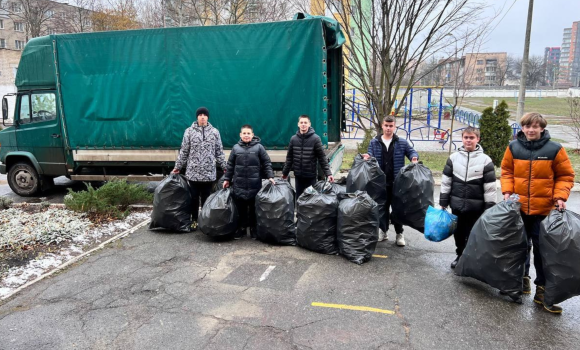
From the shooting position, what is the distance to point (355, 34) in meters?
9.23

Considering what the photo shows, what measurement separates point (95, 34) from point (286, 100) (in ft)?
11.6

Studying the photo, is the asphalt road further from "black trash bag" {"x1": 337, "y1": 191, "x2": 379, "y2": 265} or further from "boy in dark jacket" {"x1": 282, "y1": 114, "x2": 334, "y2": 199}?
"boy in dark jacket" {"x1": 282, "y1": 114, "x2": 334, "y2": 199}

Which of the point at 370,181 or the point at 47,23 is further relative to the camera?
the point at 47,23

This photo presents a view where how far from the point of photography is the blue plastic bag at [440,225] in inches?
160

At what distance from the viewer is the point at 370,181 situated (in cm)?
475

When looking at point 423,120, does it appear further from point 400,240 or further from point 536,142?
point 536,142

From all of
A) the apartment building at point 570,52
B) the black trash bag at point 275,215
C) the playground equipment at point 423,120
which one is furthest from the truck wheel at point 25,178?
the apartment building at point 570,52

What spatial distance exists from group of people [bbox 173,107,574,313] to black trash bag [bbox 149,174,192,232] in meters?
0.18

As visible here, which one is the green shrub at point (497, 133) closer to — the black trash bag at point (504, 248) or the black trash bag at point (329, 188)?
the black trash bag at point (329, 188)

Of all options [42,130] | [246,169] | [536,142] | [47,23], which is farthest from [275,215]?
[47,23]

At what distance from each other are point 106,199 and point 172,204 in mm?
1394

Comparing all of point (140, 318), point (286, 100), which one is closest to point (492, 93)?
point (286, 100)

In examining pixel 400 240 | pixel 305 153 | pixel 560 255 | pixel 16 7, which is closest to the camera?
pixel 560 255

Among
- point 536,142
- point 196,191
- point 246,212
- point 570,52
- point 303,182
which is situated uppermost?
point 570,52
